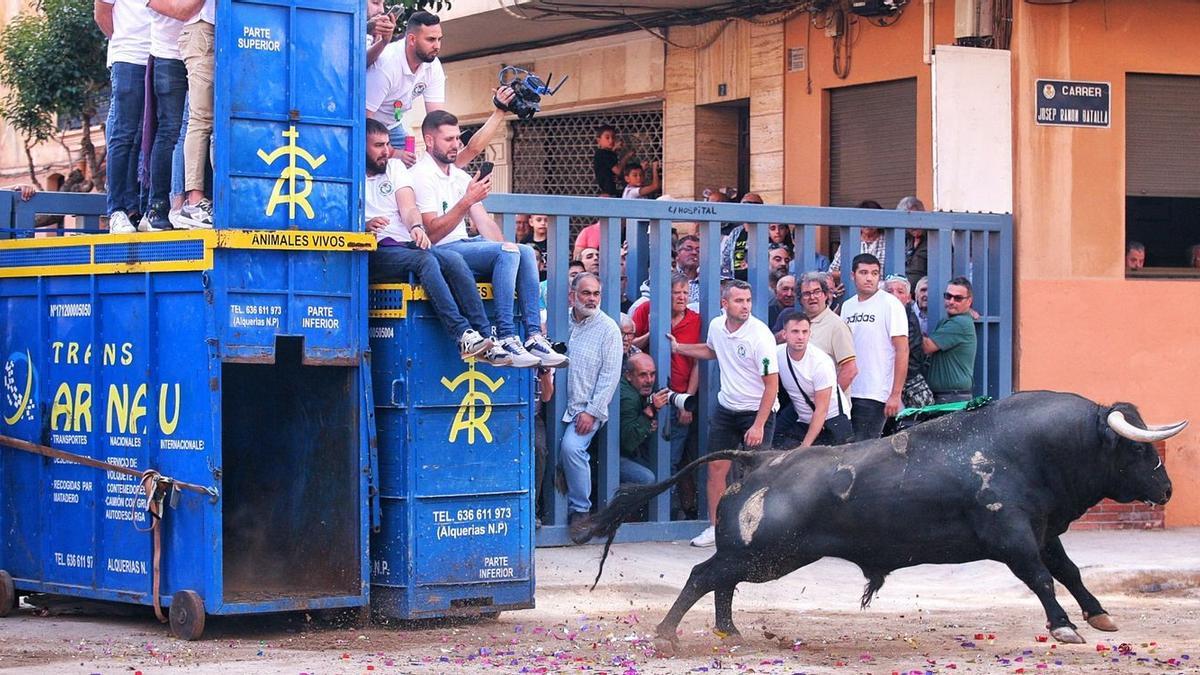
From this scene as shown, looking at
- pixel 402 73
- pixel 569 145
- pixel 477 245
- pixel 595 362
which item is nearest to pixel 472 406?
pixel 477 245

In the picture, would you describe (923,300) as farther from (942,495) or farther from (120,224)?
→ (120,224)

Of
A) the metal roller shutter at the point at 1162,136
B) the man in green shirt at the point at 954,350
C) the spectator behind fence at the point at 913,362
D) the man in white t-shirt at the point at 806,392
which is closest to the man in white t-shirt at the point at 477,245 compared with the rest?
the man in white t-shirt at the point at 806,392

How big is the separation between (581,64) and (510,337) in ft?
30.9

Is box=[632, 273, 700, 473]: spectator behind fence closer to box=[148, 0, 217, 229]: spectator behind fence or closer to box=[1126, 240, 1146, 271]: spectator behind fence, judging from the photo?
box=[1126, 240, 1146, 271]: spectator behind fence

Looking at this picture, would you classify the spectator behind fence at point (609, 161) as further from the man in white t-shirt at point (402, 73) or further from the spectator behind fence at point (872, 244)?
the man in white t-shirt at point (402, 73)

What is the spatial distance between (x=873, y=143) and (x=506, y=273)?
6.85 meters

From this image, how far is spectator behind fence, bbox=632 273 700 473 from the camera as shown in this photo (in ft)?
42.3

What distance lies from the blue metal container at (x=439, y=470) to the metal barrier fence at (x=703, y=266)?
2.28 m

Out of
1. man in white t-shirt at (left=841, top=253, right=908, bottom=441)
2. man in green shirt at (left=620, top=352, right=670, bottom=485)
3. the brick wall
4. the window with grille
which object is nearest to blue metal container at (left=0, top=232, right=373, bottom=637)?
man in green shirt at (left=620, top=352, right=670, bottom=485)

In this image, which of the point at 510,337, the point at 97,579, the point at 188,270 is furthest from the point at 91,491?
the point at 510,337

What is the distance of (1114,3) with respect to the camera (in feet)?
47.5

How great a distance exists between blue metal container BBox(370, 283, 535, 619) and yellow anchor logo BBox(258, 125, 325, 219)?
0.70 m

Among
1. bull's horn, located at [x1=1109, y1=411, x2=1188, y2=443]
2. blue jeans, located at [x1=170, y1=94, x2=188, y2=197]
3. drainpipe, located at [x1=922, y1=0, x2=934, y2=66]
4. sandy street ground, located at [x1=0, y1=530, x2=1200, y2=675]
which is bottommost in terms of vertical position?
sandy street ground, located at [x1=0, y1=530, x2=1200, y2=675]

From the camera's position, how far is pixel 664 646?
8.90 metres
